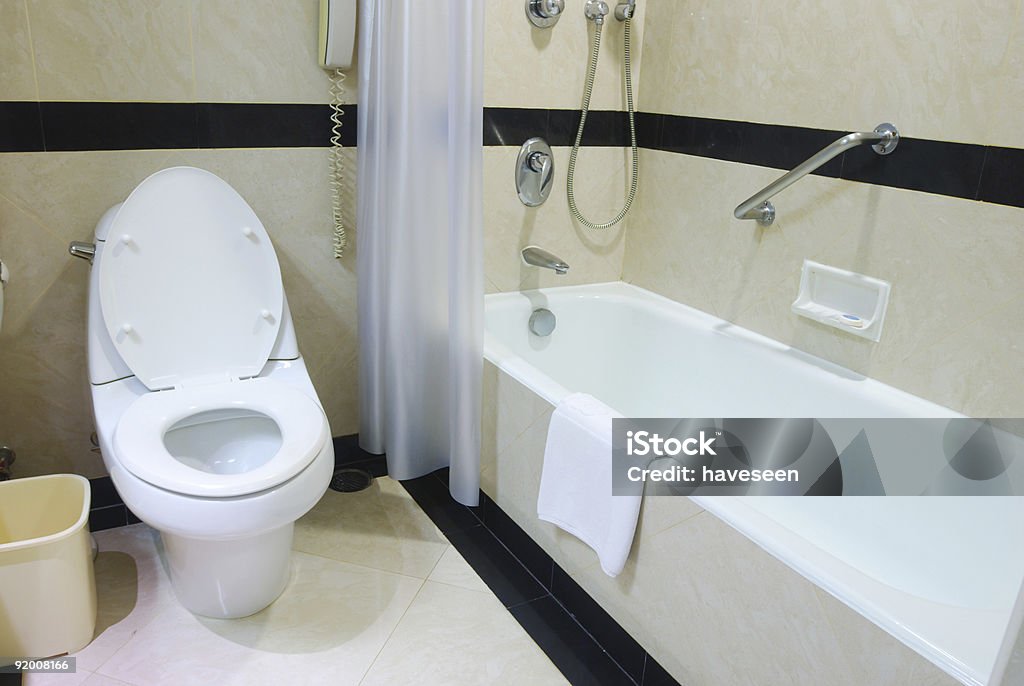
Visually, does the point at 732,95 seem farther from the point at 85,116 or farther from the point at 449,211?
the point at 85,116

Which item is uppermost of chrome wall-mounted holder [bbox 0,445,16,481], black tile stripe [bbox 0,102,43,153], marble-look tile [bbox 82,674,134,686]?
black tile stripe [bbox 0,102,43,153]

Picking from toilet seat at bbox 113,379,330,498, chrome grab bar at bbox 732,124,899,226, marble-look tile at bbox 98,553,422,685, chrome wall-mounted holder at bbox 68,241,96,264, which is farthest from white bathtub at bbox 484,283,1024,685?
chrome wall-mounted holder at bbox 68,241,96,264

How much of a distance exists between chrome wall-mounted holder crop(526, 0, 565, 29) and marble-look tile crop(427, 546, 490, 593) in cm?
148

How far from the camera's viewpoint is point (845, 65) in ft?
6.12

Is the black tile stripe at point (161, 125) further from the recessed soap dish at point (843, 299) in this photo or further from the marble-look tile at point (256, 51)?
→ the recessed soap dish at point (843, 299)

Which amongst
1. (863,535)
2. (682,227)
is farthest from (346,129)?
(863,535)

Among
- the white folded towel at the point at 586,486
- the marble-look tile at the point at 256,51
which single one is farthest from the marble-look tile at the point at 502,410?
the marble-look tile at the point at 256,51

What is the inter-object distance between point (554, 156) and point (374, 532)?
3.99 feet

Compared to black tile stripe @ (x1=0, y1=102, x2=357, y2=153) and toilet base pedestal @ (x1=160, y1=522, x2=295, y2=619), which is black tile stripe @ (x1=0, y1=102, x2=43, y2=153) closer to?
black tile stripe @ (x1=0, y1=102, x2=357, y2=153)

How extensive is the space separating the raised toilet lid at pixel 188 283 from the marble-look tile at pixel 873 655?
1.43 meters

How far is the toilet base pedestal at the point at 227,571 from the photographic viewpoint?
174 centimetres

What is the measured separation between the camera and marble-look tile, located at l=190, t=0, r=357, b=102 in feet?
6.50

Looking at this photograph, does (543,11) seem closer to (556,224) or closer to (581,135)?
(581,135)

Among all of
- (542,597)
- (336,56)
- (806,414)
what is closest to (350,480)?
(542,597)
